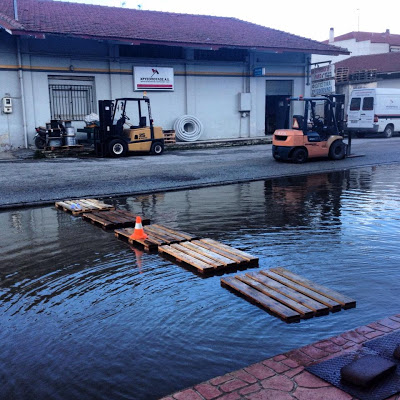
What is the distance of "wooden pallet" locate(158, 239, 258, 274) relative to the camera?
5977mm

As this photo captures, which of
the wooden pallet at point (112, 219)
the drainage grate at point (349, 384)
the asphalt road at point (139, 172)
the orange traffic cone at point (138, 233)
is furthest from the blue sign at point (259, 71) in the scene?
the drainage grate at point (349, 384)

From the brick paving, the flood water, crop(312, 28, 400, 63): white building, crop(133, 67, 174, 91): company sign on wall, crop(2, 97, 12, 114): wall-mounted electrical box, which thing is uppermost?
crop(312, 28, 400, 63): white building

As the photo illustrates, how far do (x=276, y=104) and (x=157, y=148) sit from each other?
10968 mm

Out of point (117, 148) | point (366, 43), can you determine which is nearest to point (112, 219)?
point (117, 148)

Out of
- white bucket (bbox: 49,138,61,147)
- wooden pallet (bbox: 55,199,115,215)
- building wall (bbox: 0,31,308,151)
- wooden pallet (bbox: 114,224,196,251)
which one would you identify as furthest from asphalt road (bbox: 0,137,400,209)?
building wall (bbox: 0,31,308,151)

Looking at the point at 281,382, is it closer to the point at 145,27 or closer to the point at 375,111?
the point at 145,27

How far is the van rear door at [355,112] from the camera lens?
85.0ft

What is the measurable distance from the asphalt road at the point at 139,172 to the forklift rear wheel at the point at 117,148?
2.22 ft

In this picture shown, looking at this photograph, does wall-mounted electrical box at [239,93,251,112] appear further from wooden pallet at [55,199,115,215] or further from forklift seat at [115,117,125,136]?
wooden pallet at [55,199,115,215]

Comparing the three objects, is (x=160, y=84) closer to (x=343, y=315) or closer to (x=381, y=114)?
(x=381, y=114)

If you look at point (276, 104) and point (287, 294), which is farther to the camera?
point (276, 104)

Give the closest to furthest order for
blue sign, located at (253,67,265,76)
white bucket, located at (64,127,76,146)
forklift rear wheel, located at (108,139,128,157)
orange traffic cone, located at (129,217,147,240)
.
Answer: orange traffic cone, located at (129,217,147,240)
forklift rear wheel, located at (108,139,128,157)
white bucket, located at (64,127,76,146)
blue sign, located at (253,67,265,76)

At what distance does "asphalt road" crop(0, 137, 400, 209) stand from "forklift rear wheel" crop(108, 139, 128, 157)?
68cm

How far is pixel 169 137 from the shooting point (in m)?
22.6
